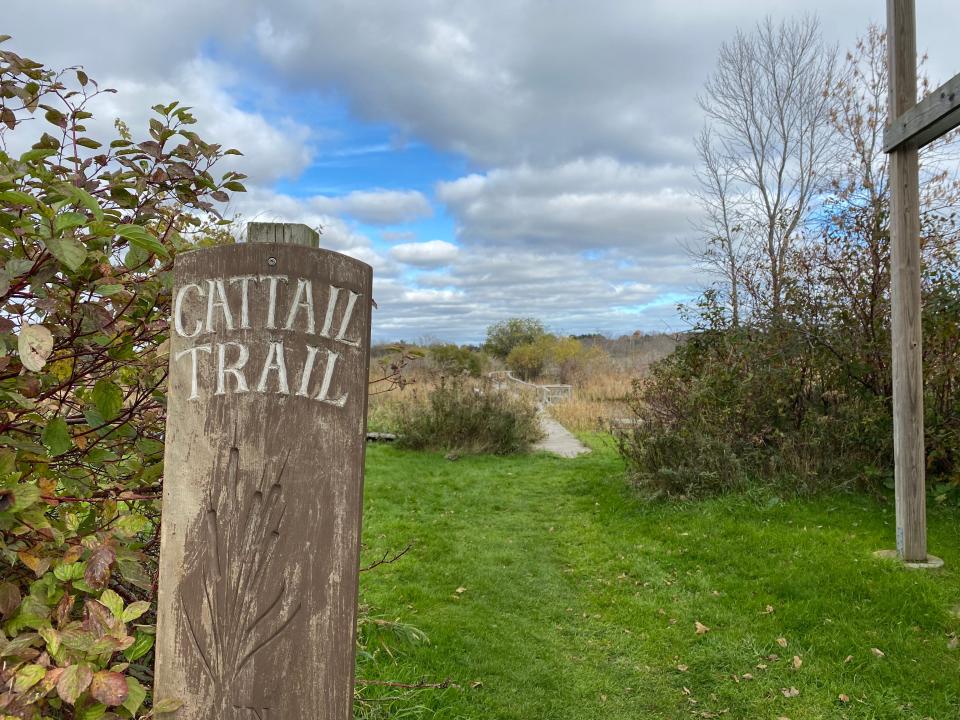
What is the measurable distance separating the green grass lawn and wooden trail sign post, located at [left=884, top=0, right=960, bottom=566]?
17.3 inches

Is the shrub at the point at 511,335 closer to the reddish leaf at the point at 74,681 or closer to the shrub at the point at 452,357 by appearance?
the shrub at the point at 452,357

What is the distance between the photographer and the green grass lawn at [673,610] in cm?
385

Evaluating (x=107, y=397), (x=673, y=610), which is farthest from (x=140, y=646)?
(x=673, y=610)

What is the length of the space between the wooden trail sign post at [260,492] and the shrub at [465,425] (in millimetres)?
10239

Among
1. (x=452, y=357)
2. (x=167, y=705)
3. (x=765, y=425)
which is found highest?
(x=452, y=357)

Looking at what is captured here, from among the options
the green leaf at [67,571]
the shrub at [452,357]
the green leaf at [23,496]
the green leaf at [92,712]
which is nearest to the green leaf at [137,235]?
the green leaf at [23,496]

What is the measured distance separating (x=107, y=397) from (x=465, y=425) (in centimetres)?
1031

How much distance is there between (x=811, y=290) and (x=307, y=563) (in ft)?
24.4

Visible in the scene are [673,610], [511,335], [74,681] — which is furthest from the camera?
[511,335]

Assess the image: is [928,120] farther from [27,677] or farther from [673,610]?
[27,677]

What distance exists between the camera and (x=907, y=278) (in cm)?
528

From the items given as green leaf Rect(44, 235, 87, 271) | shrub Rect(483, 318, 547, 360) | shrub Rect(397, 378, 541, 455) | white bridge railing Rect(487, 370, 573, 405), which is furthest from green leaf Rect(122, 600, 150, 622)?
shrub Rect(483, 318, 547, 360)

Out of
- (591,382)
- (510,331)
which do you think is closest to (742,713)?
(591,382)

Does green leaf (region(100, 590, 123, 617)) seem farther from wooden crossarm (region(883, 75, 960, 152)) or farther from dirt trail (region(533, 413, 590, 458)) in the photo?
dirt trail (region(533, 413, 590, 458))
